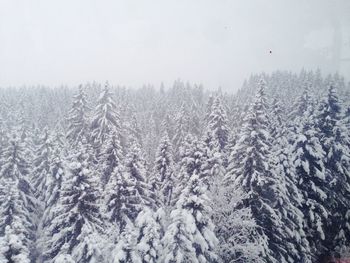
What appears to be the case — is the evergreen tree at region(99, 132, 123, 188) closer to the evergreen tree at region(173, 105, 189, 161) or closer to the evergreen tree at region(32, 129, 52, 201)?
the evergreen tree at region(32, 129, 52, 201)

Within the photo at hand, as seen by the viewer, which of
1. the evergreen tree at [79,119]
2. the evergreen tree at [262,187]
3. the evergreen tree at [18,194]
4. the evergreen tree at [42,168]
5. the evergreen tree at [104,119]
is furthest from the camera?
the evergreen tree at [79,119]

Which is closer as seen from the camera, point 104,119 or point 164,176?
point 164,176

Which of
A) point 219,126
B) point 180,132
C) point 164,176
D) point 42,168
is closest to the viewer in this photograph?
point 42,168

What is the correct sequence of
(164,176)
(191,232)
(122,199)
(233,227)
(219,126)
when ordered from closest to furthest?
(191,232)
(233,227)
(122,199)
(164,176)
(219,126)

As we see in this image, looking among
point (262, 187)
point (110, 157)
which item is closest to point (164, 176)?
point (110, 157)

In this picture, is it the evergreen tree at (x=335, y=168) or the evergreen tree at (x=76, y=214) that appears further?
the evergreen tree at (x=335, y=168)

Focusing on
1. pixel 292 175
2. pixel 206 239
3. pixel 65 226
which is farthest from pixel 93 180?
pixel 292 175

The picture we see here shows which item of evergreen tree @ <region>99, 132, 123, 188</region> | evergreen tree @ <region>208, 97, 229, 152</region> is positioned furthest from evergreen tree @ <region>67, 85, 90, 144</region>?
evergreen tree @ <region>208, 97, 229, 152</region>

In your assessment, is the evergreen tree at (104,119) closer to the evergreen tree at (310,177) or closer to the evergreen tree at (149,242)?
the evergreen tree at (310,177)

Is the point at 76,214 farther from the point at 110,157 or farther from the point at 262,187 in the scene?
the point at 262,187

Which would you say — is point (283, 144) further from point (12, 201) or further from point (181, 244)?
point (12, 201)

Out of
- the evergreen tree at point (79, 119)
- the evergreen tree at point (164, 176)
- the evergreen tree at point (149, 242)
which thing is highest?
the evergreen tree at point (79, 119)

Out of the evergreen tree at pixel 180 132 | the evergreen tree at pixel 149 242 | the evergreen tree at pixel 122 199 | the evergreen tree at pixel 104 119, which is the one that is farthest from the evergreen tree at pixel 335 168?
the evergreen tree at pixel 180 132

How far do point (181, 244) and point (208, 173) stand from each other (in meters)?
11.2
